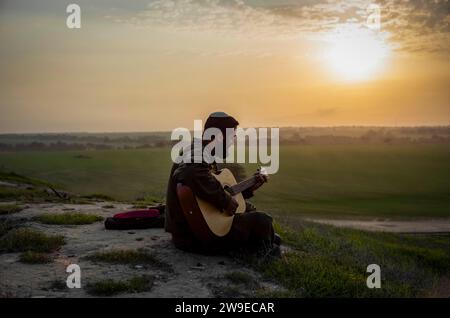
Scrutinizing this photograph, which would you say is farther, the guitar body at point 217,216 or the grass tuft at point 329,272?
the guitar body at point 217,216

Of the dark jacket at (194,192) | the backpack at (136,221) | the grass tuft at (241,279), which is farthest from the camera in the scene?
the backpack at (136,221)

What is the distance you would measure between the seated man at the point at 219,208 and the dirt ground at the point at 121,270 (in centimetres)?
26

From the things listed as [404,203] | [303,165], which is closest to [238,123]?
[404,203]

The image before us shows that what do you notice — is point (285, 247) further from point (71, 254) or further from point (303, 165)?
point (303, 165)

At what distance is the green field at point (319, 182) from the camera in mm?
46531

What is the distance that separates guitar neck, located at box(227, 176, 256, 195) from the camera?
8.18 meters

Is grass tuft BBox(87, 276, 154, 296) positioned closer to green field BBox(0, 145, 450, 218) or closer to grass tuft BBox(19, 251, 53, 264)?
grass tuft BBox(19, 251, 53, 264)

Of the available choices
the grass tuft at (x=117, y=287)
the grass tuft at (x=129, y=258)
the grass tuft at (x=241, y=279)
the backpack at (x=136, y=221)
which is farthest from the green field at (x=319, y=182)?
the grass tuft at (x=117, y=287)

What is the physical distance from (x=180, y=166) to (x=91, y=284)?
2.26 meters

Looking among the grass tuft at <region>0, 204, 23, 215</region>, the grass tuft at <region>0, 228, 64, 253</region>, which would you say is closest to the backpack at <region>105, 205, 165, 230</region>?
the grass tuft at <region>0, 228, 64, 253</region>

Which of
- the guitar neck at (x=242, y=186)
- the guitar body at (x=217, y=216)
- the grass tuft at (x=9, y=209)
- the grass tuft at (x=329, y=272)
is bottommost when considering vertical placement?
→ the grass tuft at (x=329, y=272)

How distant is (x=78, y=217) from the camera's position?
10875 millimetres

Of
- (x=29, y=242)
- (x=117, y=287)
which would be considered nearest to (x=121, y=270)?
(x=117, y=287)

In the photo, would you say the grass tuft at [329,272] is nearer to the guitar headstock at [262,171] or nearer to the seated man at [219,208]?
the seated man at [219,208]
